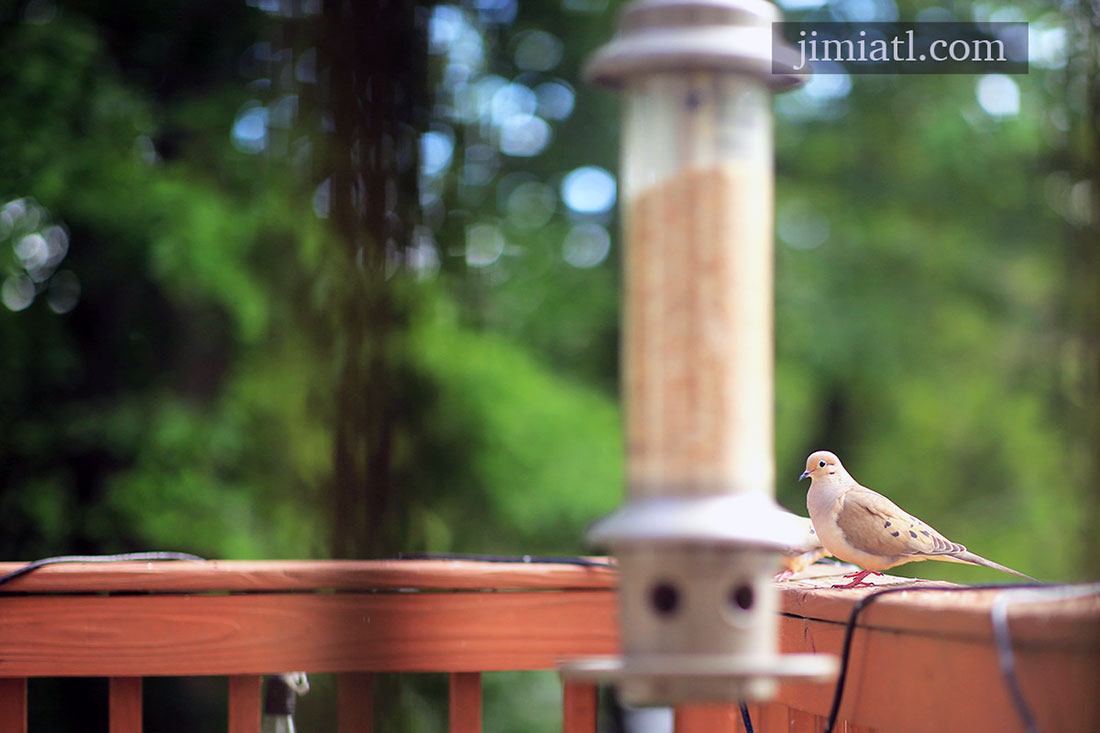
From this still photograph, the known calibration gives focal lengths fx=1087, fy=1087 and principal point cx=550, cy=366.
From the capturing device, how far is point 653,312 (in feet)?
2.35

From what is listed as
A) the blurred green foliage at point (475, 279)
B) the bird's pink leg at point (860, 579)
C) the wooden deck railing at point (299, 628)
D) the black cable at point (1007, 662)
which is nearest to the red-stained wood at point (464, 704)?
the wooden deck railing at point (299, 628)

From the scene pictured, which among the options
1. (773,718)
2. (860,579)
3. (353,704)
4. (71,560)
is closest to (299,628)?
(71,560)

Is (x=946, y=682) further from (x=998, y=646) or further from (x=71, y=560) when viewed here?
(x=71, y=560)

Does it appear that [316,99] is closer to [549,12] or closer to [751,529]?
[751,529]

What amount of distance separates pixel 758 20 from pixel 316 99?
0.29 metres

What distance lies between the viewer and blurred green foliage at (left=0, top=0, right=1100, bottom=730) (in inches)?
143

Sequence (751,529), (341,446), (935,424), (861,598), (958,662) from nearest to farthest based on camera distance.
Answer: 1. (341,446)
2. (751,529)
3. (958,662)
4. (861,598)
5. (935,424)

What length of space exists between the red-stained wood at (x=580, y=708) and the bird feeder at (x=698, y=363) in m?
0.57

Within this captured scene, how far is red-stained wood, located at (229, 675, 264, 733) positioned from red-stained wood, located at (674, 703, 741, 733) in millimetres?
466

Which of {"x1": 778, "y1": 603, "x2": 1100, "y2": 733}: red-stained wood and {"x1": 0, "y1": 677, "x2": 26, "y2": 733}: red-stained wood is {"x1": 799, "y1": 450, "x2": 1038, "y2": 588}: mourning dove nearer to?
{"x1": 778, "y1": 603, "x2": 1100, "y2": 733}: red-stained wood

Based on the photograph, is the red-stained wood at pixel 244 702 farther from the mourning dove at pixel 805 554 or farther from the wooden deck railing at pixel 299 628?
the mourning dove at pixel 805 554

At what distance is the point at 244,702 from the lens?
1193 mm

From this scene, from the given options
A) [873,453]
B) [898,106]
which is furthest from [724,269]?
[873,453]

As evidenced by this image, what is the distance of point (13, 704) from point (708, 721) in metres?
0.76
